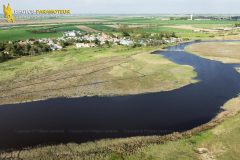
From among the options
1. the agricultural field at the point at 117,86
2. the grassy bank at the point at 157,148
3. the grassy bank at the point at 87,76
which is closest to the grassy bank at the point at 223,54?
the agricultural field at the point at 117,86

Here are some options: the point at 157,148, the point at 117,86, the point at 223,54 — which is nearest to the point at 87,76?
the point at 117,86

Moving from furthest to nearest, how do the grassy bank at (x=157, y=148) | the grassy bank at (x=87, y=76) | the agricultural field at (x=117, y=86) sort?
the grassy bank at (x=87, y=76) → the agricultural field at (x=117, y=86) → the grassy bank at (x=157, y=148)

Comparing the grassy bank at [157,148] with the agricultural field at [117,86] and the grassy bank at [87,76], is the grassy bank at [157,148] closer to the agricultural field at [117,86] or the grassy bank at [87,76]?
the agricultural field at [117,86]

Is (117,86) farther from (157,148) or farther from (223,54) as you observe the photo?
(223,54)

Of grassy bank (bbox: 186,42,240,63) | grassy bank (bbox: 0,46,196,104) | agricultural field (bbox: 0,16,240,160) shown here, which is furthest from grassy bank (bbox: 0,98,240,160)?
grassy bank (bbox: 186,42,240,63)

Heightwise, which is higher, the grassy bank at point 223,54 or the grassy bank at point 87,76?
the grassy bank at point 223,54

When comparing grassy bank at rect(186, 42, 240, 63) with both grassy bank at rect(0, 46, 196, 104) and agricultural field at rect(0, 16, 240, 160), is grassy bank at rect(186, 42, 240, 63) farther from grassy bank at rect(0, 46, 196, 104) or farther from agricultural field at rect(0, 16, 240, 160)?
grassy bank at rect(0, 46, 196, 104)

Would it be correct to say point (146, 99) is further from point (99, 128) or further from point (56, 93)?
point (56, 93)

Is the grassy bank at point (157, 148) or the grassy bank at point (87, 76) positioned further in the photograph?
the grassy bank at point (87, 76)

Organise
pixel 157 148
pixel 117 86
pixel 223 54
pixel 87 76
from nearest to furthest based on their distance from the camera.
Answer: pixel 157 148 → pixel 117 86 → pixel 87 76 → pixel 223 54
